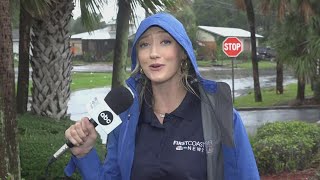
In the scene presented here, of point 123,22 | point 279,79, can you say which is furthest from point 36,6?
point 279,79

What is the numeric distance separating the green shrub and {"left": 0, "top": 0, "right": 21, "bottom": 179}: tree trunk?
4.28 feet

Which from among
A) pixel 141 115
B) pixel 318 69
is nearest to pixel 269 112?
pixel 318 69

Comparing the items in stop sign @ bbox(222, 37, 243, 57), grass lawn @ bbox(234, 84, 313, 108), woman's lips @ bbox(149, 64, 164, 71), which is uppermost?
stop sign @ bbox(222, 37, 243, 57)

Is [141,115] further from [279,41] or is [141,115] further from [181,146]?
[279,41]

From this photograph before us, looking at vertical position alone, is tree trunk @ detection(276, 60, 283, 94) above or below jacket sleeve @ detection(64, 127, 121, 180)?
below

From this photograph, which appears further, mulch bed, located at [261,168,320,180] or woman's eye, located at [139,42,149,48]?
mulch bed, located at [261,168,320,180]

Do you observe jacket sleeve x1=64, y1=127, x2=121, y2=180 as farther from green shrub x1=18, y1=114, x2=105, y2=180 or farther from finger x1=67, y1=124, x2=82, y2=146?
green shrub x1=18, y1=114, x2=105, y2=180

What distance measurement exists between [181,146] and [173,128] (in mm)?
103

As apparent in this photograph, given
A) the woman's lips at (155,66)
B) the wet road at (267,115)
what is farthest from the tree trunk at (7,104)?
the wet road at (267,115)

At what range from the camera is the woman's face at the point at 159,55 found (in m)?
2.39

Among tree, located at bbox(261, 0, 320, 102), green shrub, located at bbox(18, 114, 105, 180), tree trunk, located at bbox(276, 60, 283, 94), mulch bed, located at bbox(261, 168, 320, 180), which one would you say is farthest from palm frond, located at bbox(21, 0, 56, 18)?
tree trunk, located at bbox(276, 60, 283, 94)

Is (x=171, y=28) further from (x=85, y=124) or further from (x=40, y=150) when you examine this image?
(x=40, y=150)

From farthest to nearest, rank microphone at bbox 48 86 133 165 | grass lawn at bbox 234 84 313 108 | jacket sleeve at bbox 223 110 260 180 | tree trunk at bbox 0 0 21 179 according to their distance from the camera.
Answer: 1. grass lawn at bbox 234 84 313 108
2. tree trunk at bbox 0 0 21 179
3. jacket sleeve at bbox 223 110 260 180
4. microphone at bbox 48 86 133 165

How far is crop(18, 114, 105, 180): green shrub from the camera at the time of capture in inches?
222
